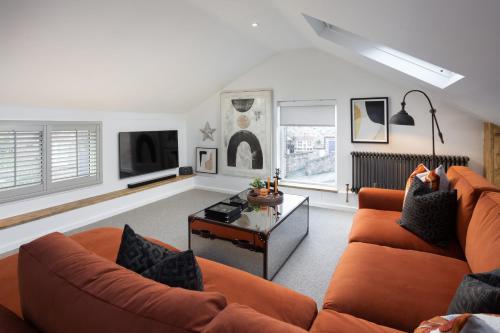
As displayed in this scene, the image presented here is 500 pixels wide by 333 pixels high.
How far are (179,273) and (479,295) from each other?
1035 mm

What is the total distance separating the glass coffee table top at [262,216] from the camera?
2.53 metres

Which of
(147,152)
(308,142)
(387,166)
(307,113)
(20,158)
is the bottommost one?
(387,166)

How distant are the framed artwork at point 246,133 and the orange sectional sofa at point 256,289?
9.26 feet

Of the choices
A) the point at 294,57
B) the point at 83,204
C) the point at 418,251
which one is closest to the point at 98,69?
the point at 83,204

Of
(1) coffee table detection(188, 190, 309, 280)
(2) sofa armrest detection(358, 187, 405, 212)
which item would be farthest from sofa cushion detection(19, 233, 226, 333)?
(2) sofa armrest detection(358, 187, 405, 212)

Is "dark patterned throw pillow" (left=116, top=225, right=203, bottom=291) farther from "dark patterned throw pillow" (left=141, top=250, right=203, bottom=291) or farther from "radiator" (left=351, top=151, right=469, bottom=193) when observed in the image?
"radiator" (left=351, top=151, right=469, bottom=193)

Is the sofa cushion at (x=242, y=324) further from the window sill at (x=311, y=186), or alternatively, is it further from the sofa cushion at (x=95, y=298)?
the window sill at (x=311, y=186)

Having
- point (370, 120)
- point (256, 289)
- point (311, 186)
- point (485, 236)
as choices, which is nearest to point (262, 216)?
point (256, 289)

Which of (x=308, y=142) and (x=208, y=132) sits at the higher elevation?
(x=208, y=132)

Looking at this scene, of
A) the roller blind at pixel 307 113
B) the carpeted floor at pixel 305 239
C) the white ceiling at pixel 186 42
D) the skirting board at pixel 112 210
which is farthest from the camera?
the roller blind at pixel 307 113

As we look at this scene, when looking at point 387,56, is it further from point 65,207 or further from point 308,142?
point 65,207

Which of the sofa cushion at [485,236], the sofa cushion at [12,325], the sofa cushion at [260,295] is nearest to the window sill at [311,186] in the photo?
the sofa cushion at [485,236]

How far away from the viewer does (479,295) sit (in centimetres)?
97

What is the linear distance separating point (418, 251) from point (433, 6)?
5.07 ft
